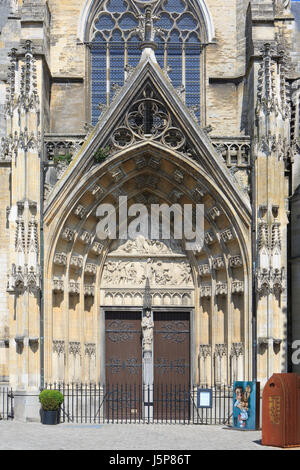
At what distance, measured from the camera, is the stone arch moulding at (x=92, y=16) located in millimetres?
25016

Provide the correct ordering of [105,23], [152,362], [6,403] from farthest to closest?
[105,23] → [152,362] → [6,403]

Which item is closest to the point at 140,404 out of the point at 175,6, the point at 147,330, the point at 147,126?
the point at 147,330

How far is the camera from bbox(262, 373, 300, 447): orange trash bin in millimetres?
16203

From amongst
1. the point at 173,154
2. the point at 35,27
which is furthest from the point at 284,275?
the point at 35,27

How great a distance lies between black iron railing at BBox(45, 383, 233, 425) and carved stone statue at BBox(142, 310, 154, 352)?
106 centimetres

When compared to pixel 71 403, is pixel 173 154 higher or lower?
higher

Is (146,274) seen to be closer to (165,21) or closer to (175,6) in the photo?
(165,21)

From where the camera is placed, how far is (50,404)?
20.6m

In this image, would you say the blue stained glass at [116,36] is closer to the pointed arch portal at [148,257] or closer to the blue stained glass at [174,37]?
the blue stained glass at [174,37]

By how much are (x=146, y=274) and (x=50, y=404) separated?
497 cm

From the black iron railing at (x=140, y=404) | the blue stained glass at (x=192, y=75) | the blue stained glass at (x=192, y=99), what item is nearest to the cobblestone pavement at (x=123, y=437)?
the black iron railing at (x=140, y=404)

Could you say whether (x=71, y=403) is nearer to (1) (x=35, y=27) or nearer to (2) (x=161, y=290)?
(2) (x=161, y=290)

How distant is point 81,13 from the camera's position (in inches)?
985

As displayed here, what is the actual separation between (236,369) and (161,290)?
3166 mm
